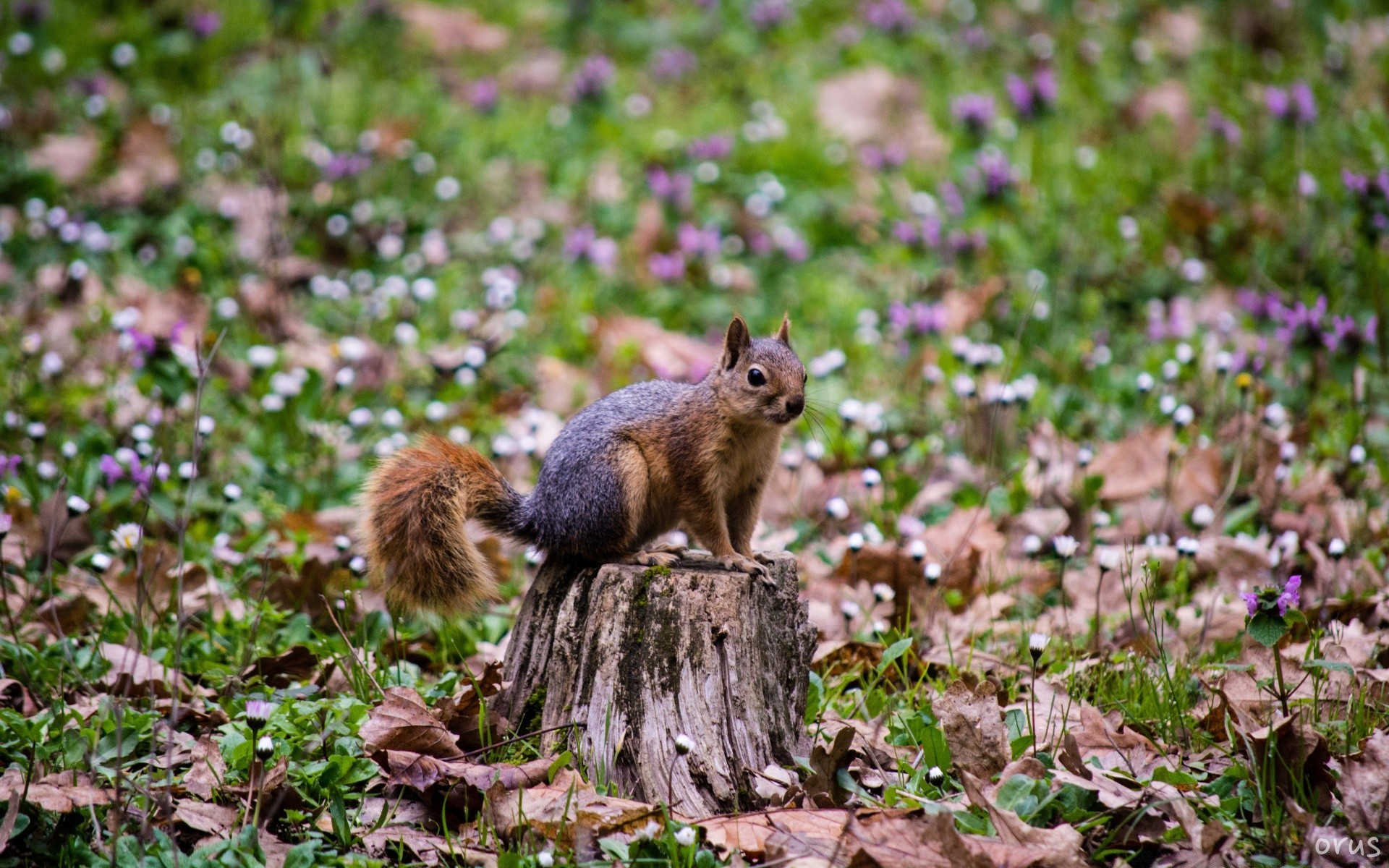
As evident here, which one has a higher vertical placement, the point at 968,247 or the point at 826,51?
the point at 826,51

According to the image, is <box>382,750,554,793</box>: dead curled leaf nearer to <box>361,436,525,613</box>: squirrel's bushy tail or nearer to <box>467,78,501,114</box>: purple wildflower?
<box>361,436,525,613</box>: squirrel's bushy tail

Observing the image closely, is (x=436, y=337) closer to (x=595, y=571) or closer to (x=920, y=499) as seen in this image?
(x=920, y=499)

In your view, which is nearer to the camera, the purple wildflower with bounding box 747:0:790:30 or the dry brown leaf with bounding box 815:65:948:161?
the dry brown leaf with bounding box 815:65:948:161

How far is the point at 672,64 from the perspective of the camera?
8562mm

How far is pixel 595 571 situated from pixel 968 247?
13.0ft

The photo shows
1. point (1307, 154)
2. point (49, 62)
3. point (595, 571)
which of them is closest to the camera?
point (595, 571)

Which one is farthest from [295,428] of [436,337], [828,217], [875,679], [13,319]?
[828,217]

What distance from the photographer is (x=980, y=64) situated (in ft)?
27.9

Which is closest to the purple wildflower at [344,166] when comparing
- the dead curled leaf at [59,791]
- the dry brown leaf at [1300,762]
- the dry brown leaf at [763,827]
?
the dead curled leaf at [59,791]

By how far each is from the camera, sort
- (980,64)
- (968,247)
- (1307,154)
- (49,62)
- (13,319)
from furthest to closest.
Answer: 1. (980,64)
2. (49,62)
3. (1307,154)
4. (968,247)
5. (13,319)

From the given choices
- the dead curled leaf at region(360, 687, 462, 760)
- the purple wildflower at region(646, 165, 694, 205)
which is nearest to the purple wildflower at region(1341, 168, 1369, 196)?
the purple wildflower at region(646, 165, 694, 205)

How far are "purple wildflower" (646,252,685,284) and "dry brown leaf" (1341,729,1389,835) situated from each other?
14.4 ft

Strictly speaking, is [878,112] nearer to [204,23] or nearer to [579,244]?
[579,244]

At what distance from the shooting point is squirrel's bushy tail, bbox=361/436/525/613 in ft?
10.2
